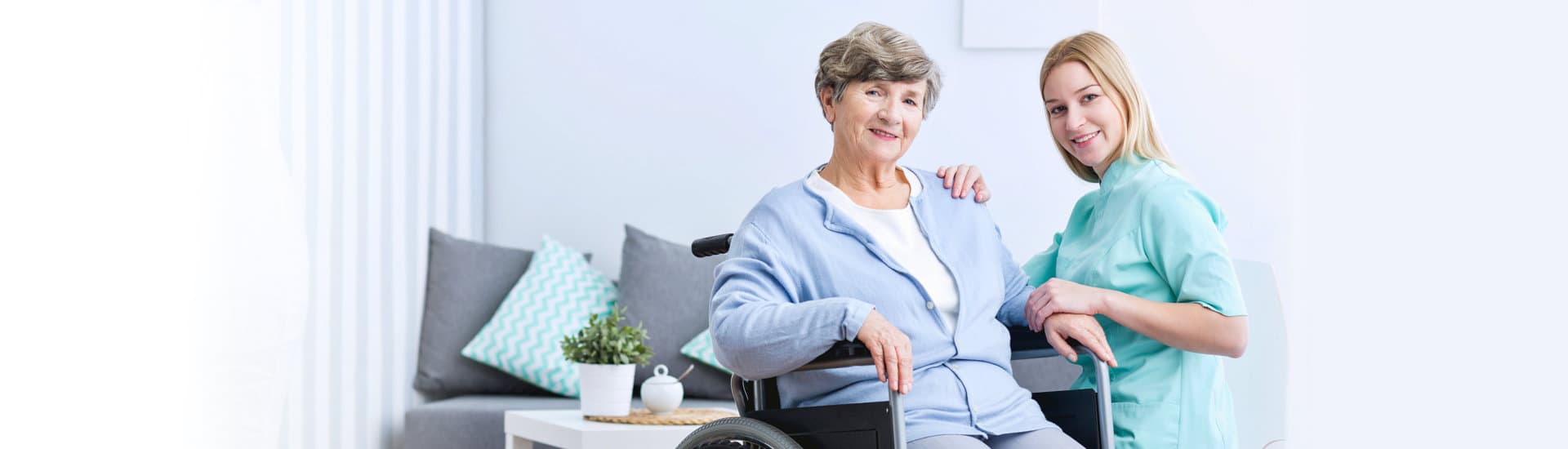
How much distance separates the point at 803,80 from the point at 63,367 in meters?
2.28

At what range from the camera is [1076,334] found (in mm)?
1524

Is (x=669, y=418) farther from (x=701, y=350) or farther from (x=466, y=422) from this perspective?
(x=466, y=422)

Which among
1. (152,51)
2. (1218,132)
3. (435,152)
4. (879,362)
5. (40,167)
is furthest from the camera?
(435,152)

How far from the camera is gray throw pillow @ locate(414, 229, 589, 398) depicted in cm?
331

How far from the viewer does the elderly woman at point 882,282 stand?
140 centimetres

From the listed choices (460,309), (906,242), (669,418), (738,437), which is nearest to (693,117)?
(460,309)

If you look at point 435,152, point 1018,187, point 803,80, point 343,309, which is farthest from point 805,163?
point 343,309

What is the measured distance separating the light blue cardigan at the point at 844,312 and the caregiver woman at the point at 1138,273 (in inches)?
4.0

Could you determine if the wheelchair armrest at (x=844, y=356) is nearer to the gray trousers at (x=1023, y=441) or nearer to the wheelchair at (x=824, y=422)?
the wheelchair at (x=824, y=422)

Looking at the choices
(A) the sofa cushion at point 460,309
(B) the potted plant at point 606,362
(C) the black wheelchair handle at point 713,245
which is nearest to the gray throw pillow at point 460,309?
(A) the sofa cushion at point 460,309

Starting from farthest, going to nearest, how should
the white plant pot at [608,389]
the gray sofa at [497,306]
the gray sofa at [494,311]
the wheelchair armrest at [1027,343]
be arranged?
the gray sofa at [497,306]
the gray sofa at [494,311]
the white plant pot at [608,389]
the wheelchair armrest at [1027,343]

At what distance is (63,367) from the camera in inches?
68.1

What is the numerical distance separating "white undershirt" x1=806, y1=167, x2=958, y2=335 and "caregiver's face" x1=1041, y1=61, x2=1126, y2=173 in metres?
0.30

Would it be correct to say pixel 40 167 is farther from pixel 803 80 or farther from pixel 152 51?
pixel 803 80
